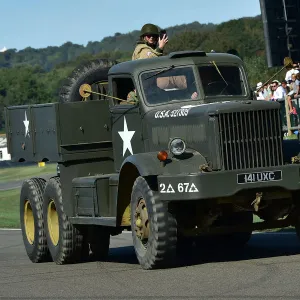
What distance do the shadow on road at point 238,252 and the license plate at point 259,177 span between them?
4.52 feet

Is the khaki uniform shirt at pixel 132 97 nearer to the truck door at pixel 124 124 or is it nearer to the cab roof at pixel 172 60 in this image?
the truck door at pixel 124 124

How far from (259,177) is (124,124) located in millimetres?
2365

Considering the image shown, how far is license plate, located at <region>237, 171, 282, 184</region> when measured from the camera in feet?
38.3

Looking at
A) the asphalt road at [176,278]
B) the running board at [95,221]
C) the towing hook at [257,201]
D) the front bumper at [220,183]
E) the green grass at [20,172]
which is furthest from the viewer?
the green grass at [20,172]

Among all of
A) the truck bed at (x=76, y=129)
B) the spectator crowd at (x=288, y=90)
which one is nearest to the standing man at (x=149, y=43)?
the truck bed at (x=76, y=129)

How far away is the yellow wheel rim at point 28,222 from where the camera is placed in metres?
15.6

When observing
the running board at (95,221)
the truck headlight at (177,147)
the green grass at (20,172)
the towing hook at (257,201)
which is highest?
the truck headlight at (177,147)

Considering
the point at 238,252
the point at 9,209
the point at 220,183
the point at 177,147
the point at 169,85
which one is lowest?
the point at 9,209

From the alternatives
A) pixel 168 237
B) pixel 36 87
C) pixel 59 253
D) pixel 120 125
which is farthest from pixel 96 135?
pixel 36 87

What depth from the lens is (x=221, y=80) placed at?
13375 millimetres

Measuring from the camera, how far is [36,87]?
158125mm

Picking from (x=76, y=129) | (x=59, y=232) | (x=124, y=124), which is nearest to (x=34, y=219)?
(x=59, y=232)

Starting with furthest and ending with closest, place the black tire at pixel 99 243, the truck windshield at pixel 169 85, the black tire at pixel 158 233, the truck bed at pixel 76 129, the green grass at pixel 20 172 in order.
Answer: the green grass at pixel 20 172 < the black tire at pixel 99 243 < the truck bed at pixel 76 129 < the truck windshield at pixel 169 85 < the black tire at pixel 158 233

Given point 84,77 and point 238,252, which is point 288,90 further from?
point 238,252
